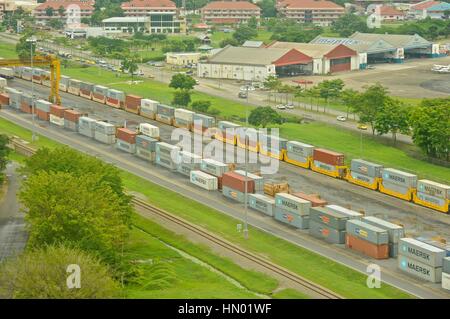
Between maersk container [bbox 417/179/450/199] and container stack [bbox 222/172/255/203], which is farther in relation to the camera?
container stack [bbox 222/172/255/203]

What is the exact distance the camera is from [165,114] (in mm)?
107875

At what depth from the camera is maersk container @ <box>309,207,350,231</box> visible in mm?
62875

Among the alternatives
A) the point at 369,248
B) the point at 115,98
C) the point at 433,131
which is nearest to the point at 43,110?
the point at 115,98

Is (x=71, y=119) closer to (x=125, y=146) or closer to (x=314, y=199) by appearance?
(x=125, y=146)

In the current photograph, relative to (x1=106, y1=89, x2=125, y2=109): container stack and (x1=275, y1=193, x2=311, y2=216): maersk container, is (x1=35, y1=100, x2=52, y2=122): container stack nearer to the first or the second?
(x1=106, y1=89, x2=125, y2=109): container stack

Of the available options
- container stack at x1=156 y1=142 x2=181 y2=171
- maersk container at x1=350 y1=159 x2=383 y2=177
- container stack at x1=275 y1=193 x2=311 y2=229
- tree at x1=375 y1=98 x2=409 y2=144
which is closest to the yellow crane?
container stack at x1=156 y1=142 x2=181 y2=171

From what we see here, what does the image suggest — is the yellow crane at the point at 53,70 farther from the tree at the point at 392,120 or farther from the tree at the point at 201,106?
the tree at the point at 392,120

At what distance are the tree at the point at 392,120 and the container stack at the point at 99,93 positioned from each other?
39339mm

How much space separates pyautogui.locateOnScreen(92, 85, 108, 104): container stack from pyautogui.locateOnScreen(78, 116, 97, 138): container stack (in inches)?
770

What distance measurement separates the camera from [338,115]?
11831 cm

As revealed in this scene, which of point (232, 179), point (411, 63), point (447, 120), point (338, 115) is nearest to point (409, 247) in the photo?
point (232, 179)

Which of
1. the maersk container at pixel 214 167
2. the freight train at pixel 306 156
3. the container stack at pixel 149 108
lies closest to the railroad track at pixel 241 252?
the maersk container at pixel 214 167

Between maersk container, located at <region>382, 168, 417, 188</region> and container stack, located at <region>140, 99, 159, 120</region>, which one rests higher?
container stack, located at <region>140, 99, 159, 120</region>
